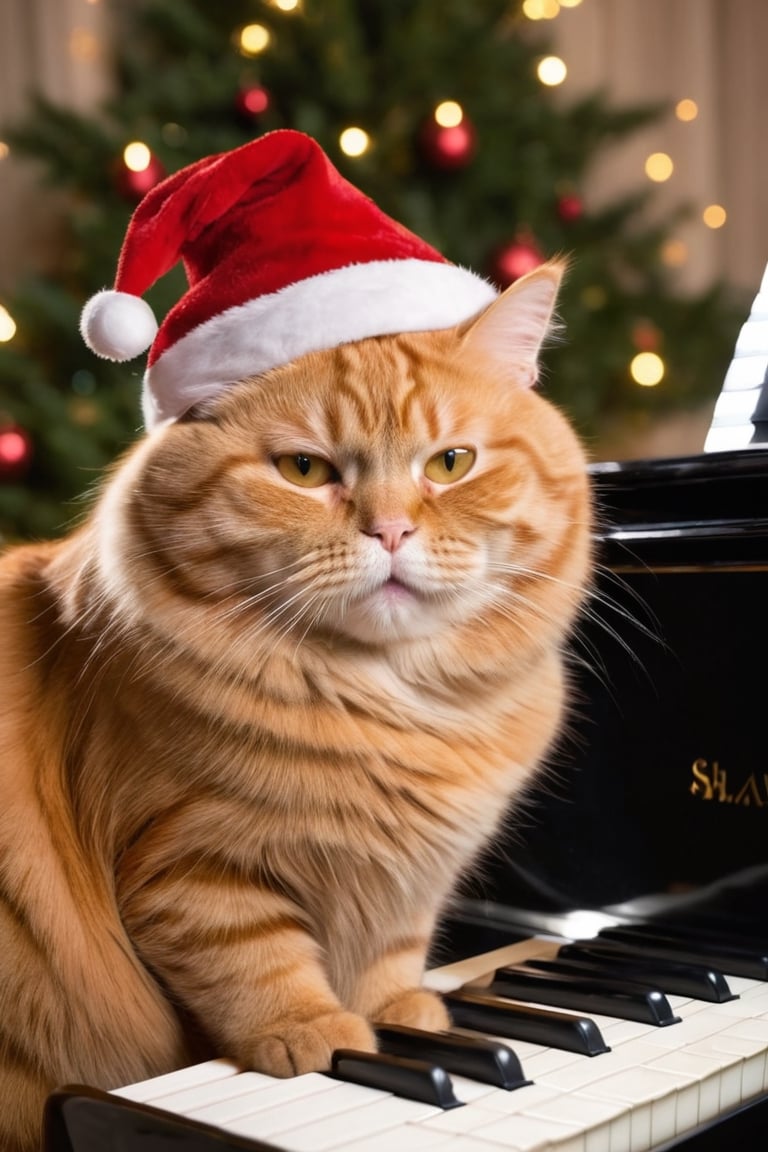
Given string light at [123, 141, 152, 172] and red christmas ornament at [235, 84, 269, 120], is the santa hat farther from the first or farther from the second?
red christmas ornament at [235, 84, 269, 120]

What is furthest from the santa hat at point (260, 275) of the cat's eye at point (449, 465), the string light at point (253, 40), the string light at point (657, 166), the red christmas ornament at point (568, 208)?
the string light at point (657, 166)

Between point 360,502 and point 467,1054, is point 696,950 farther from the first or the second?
point 360,502

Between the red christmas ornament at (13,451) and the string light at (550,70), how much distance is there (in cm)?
179

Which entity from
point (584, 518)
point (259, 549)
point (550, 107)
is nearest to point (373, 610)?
point (259, 549)

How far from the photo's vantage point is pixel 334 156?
310 centimetres

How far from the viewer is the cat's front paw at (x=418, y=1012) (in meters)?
1.05

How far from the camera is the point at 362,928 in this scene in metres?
1.08

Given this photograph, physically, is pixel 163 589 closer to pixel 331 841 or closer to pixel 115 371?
pixel 331 841

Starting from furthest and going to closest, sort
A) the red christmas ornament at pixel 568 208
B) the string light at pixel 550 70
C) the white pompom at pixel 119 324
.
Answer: the string light at pixel 550 70
the red christmas ornament at pixel 568 208
the white pompom at pixel 119 324

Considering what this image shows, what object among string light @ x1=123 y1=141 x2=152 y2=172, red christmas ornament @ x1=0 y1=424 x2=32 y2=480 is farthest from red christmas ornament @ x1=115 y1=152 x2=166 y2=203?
red christmas ornament @ x1=0 y1=424 x2=32 y2=480

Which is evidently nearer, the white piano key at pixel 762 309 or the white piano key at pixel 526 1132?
the white piano key at pixel 526 1132

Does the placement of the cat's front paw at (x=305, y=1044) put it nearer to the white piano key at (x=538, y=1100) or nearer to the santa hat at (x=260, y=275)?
the white piano key at (x=538, y=1100)

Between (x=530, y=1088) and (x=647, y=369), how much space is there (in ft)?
9.49

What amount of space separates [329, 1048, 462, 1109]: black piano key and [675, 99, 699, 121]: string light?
3775mm
